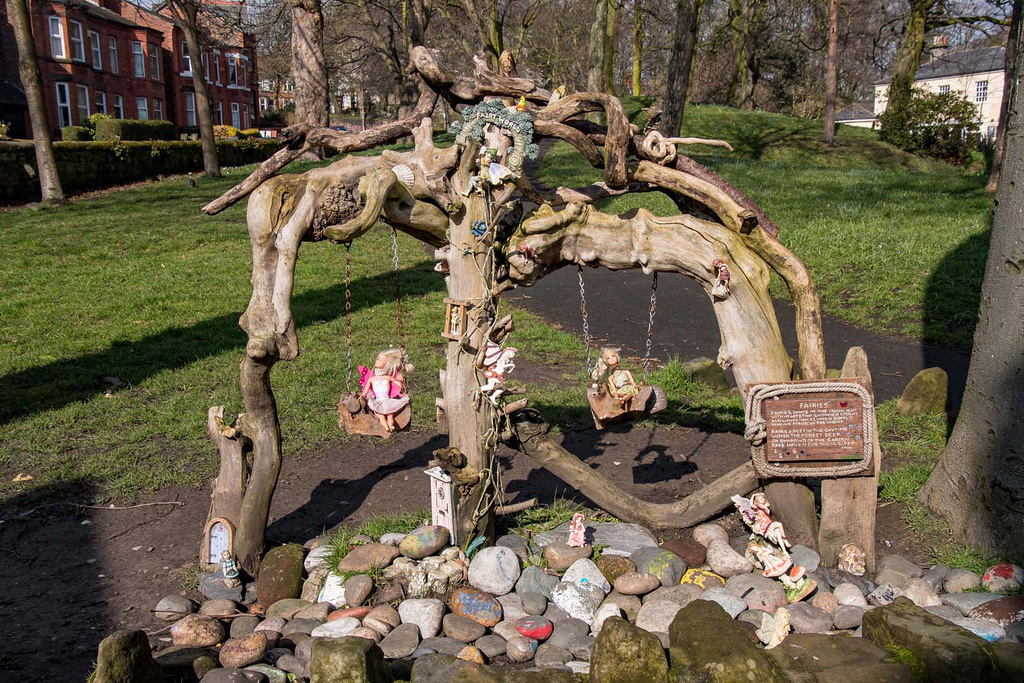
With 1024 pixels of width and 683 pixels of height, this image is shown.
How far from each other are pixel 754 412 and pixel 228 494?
3.25m

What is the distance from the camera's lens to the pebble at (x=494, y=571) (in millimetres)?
4469

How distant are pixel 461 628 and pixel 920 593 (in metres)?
2.61

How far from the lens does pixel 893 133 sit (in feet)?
82.8

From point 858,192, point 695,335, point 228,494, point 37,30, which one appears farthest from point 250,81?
point 228,494

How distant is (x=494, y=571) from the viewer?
4492 mm

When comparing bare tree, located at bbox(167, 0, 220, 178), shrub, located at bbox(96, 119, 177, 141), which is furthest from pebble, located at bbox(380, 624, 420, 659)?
shrub, located at bbox(96, 119, 177, 141)

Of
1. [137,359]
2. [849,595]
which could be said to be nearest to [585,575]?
[849,595]

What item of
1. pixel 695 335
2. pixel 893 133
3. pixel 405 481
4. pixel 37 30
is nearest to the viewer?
pixel 405 481

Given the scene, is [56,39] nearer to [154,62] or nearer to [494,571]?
[154,62]

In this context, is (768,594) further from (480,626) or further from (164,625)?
(164,625)

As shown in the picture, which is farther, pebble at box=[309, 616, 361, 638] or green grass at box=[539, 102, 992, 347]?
green grass at box=[539, 102, 992, 347]

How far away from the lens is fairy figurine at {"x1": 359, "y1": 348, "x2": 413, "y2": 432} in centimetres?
466

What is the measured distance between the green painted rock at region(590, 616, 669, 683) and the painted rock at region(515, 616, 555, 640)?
87cm

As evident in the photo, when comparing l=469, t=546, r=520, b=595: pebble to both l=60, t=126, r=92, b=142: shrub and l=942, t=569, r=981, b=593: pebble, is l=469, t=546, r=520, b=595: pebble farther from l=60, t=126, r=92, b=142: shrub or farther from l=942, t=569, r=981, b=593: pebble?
l=60, t=126, r=92, b=142: shrub
